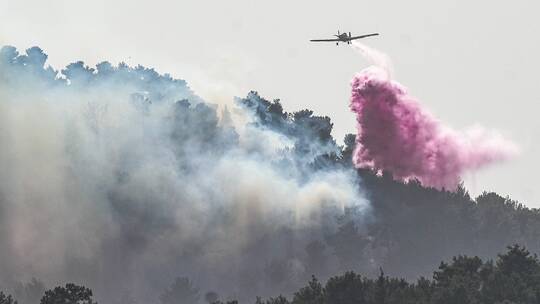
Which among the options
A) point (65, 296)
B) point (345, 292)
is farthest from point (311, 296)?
point (65, 296)

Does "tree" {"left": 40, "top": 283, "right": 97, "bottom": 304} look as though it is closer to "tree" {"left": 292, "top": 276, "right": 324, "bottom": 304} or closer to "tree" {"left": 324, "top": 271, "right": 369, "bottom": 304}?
"tree" {"left": 292, "top": 276, "right": 324, "bottom": 304}

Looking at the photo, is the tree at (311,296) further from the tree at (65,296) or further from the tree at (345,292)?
the tree at (65,296)

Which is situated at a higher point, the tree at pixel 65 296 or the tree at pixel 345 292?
the tree at pixel 345 292

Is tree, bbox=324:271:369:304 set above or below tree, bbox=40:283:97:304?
above

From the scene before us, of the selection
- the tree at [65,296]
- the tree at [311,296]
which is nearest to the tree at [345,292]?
the tree at [311,296]

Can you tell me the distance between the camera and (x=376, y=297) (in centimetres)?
14200

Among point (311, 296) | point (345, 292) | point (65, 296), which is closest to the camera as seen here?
point (65, 296)

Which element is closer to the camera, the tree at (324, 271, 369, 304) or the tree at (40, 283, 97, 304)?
the tree at (40, 283, 97, 304)

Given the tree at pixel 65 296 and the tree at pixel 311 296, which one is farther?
the tree at pixel 311 296

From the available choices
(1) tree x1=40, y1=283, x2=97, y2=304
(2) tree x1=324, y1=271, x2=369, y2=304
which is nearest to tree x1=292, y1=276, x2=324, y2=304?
(2) tree x1=324, y1=271, x2=369, y2=304

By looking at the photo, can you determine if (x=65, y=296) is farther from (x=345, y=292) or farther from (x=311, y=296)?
(x=345, y=292)

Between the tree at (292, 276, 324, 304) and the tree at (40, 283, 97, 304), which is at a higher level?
the tree at (292, 276, 324, 304)

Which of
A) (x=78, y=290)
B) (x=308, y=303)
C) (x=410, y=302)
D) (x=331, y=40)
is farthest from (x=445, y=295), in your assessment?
(x=331, y=40)

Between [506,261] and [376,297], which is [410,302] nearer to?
[376,297]
